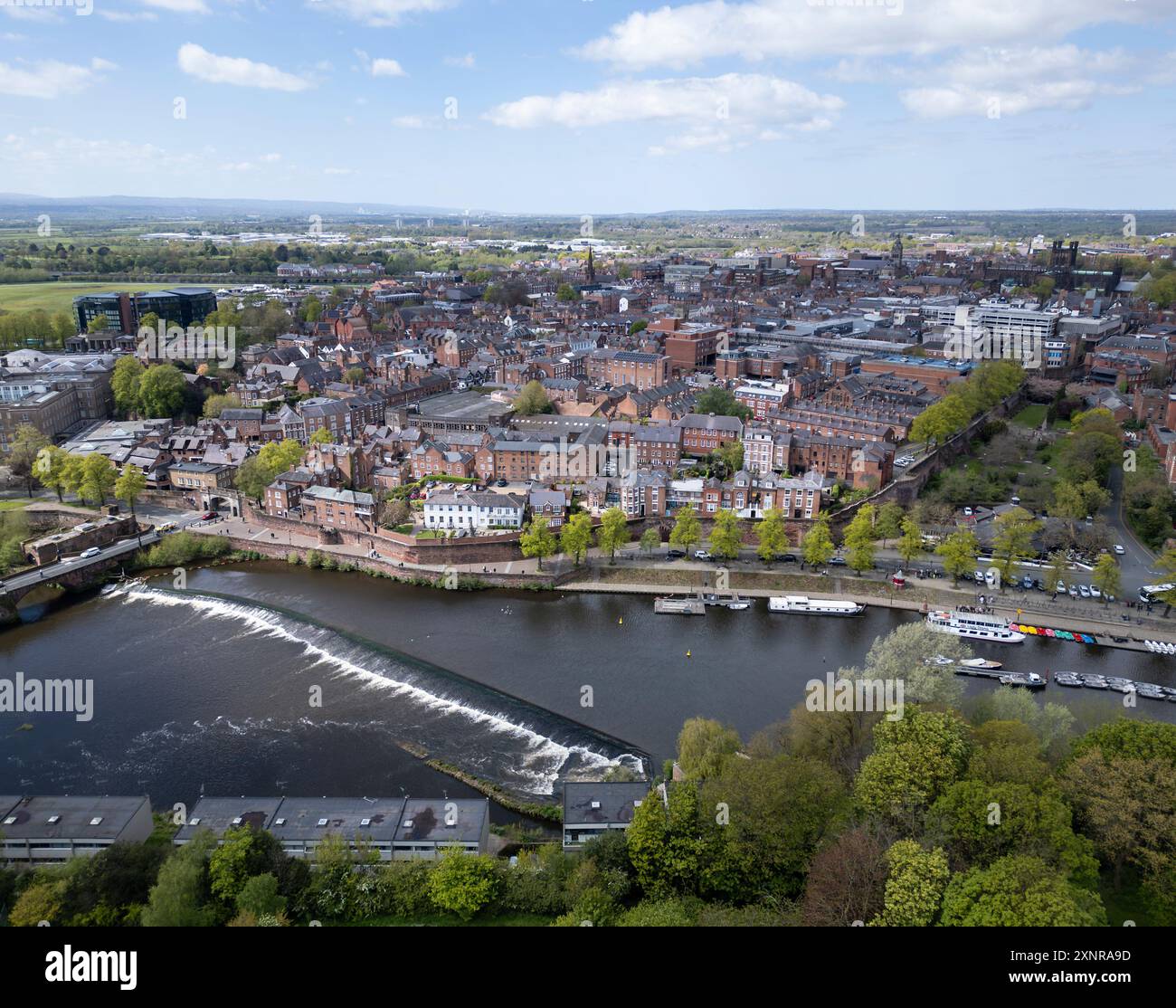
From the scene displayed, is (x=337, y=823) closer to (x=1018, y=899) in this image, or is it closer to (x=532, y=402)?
(x=1018, y=899)

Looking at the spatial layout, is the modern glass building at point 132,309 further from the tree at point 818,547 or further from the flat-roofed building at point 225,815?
the flat-roofed building at point 225,815

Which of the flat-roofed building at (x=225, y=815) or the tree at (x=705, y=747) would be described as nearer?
the flat-roofed building at (x=225, y=815)

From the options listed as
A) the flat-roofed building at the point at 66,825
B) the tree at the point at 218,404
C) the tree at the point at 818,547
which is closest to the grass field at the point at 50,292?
the tree at the point at 218,404

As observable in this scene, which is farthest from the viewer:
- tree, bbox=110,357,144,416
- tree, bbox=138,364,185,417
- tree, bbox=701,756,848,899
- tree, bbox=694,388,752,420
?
tree, bbox=110,357,144,416

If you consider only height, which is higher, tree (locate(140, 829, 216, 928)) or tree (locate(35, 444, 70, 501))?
tree (locate(35, 444, 70, 501))

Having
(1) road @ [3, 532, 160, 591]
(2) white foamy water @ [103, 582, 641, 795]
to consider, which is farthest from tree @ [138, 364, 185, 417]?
(2) white foamy water @ [103, 582, 641, 795]

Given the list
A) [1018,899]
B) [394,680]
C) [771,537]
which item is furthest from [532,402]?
[1018,899]

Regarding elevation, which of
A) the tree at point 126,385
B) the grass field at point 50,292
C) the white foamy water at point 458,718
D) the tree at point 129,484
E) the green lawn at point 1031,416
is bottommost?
the white foamy water at point 458,718

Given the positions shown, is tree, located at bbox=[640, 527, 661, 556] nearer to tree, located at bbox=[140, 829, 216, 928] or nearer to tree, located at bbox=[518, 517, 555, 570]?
tree, located at bbox=[518, 517, 555, 570]
